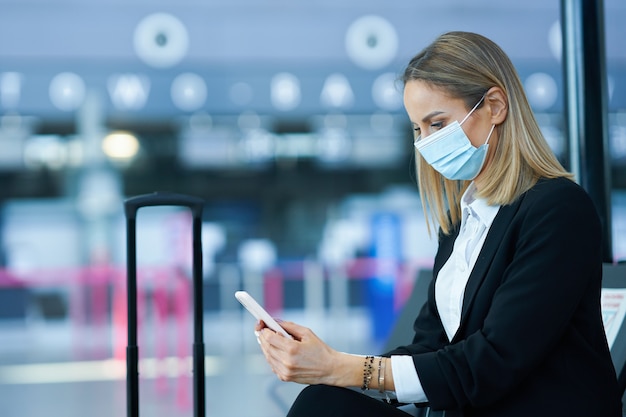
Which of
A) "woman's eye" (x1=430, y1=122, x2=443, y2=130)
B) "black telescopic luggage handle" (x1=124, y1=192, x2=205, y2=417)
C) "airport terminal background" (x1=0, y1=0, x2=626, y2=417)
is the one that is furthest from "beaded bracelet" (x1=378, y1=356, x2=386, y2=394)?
"airport terminal background" (x1=0, y1=0, x2=626, y2=417)

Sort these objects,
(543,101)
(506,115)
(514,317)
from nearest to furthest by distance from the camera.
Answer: (514,317) < (506,115) < (543,101)

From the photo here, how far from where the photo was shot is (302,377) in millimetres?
1251

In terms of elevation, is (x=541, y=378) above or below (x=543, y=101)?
below

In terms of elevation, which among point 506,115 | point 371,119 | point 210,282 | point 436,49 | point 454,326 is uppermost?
point 371,119

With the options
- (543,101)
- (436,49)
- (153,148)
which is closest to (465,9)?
(543,101)

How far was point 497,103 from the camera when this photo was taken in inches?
51.2

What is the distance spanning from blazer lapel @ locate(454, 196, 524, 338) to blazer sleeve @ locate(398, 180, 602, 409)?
0.03m

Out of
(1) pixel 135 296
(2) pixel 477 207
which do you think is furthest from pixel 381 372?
(1) pixel 135 296

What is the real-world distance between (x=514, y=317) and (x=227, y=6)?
467 cm

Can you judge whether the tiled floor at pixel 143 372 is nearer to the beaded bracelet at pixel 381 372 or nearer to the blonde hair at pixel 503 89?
the beaded bracelet at pixel 381 372

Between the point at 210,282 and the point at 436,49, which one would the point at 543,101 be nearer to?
the point at 210,282

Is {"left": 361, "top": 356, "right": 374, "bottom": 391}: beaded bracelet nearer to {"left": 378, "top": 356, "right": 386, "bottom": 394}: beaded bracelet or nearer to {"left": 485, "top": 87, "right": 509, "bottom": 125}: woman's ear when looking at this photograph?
{"left": 378, "top": 356, "right": 386, "bottom": 394}: beaded bracelet

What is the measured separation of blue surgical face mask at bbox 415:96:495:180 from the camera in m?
1.32

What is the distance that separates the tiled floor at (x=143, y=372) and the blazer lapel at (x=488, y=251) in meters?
2.14
